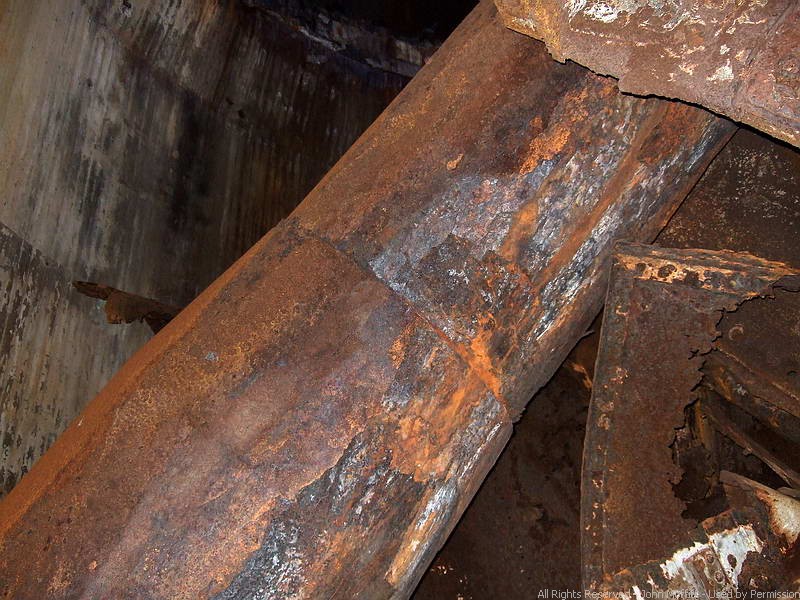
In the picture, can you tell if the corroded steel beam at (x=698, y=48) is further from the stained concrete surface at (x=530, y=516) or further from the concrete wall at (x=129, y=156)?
the concrete wall at (x=129, y=156)

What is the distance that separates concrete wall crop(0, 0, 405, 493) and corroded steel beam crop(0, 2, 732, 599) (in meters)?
1.42

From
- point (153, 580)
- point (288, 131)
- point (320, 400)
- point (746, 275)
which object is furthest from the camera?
point (288, 131)

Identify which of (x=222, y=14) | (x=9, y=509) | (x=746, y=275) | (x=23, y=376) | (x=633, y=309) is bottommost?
(x=9, y=509)

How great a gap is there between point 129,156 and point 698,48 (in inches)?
129

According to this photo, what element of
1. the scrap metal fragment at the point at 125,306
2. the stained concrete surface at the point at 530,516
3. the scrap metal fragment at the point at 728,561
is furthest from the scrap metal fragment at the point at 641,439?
the scrap metal fragment at the point at 125,306

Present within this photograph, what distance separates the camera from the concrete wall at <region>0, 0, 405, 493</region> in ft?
9.84

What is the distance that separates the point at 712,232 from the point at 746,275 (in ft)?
1.79

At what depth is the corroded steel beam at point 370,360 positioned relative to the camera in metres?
1.64

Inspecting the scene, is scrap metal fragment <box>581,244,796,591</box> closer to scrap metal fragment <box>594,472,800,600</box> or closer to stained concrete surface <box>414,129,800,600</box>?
scrap metal fragment <box>594,472,800,600</box>

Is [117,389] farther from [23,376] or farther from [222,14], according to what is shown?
[222,14]

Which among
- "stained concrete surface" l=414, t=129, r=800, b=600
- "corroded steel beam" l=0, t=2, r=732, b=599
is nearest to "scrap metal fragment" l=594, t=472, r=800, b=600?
"corroded steel beam" l=0, t=2, r=732, b=599

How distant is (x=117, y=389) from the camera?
1.84 meters

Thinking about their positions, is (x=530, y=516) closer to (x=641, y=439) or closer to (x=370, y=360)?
(x=641, y=439)

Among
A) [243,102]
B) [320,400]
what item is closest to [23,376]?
[320,400]
